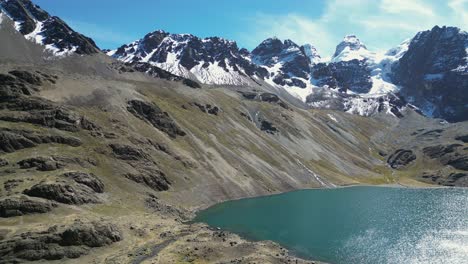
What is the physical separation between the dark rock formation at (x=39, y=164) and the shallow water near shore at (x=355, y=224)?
42.9 m

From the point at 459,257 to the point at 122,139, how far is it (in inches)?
4369

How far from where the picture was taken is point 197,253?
85812 mm

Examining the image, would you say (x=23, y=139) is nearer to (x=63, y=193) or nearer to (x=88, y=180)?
(x=88, y=180)

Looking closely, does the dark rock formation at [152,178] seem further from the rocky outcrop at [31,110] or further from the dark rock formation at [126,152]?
the rocky outcrop at [31,110]

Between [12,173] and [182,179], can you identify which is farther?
[182,179]

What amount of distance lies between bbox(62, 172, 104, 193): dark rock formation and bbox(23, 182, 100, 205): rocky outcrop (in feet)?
8.60

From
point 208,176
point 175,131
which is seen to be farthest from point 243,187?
point 175,131

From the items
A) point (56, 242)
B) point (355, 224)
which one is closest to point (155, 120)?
point (355, 224)

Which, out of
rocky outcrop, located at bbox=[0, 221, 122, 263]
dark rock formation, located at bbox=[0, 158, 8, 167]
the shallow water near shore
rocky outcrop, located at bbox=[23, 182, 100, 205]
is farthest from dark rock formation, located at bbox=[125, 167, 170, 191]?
rocky outcrop, located at bbox=[0, 221, 122, 263]

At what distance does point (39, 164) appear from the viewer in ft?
406

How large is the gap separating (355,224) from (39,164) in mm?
90212

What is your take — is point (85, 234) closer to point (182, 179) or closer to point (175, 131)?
point (182, 179)

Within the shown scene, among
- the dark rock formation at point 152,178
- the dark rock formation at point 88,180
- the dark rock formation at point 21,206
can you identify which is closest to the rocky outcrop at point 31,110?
the dark rock formation at point 152,178

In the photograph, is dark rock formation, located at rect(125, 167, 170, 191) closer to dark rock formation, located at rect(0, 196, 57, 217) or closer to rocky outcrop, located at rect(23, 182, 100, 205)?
rocky outcrop, located at rect(23, 182, 100, 205)
